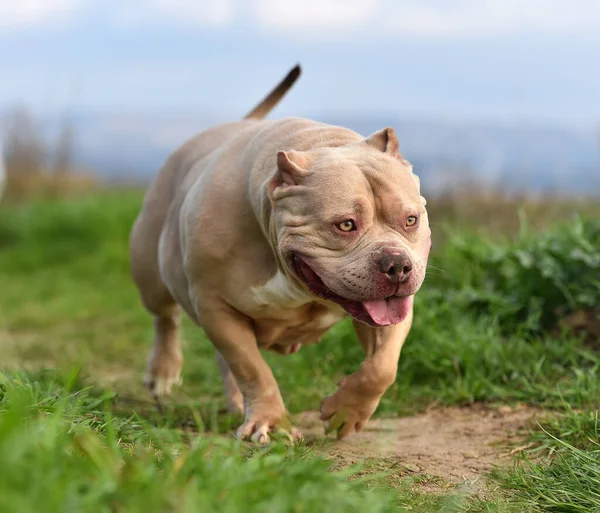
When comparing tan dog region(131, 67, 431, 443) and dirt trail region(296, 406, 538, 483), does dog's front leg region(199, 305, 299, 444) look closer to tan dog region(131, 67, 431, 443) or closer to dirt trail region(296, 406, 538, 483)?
tan dog region(131, 67, 431, 443)

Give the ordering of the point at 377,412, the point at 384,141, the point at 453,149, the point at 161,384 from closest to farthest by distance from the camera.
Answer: the point at 384,141
the point at 377,412
the point at 161,384
the point at 453,149

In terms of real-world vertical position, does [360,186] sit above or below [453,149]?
above

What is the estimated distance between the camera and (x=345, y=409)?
3.71 metres

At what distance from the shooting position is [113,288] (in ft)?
28.3

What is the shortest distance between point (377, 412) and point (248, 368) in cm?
95

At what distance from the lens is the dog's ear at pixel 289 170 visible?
10.7 feet

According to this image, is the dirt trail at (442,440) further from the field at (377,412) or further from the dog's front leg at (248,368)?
the dog's front leg at (248,368)

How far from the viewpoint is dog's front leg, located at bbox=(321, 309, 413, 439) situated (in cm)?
364

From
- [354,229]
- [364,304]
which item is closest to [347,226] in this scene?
[354,229]

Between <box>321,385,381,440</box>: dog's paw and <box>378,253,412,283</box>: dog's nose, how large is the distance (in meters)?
0.74

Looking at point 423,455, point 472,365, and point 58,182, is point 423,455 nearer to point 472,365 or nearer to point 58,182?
point 472,365

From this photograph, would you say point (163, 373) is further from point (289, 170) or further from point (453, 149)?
point (453, 149)

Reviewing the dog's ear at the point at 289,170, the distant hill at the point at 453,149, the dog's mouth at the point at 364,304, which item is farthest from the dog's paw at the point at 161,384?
the dog's ear at the point at 289,170

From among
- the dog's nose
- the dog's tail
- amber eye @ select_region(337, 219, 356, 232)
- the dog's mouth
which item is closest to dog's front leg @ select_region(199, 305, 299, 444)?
the dog's mouth
